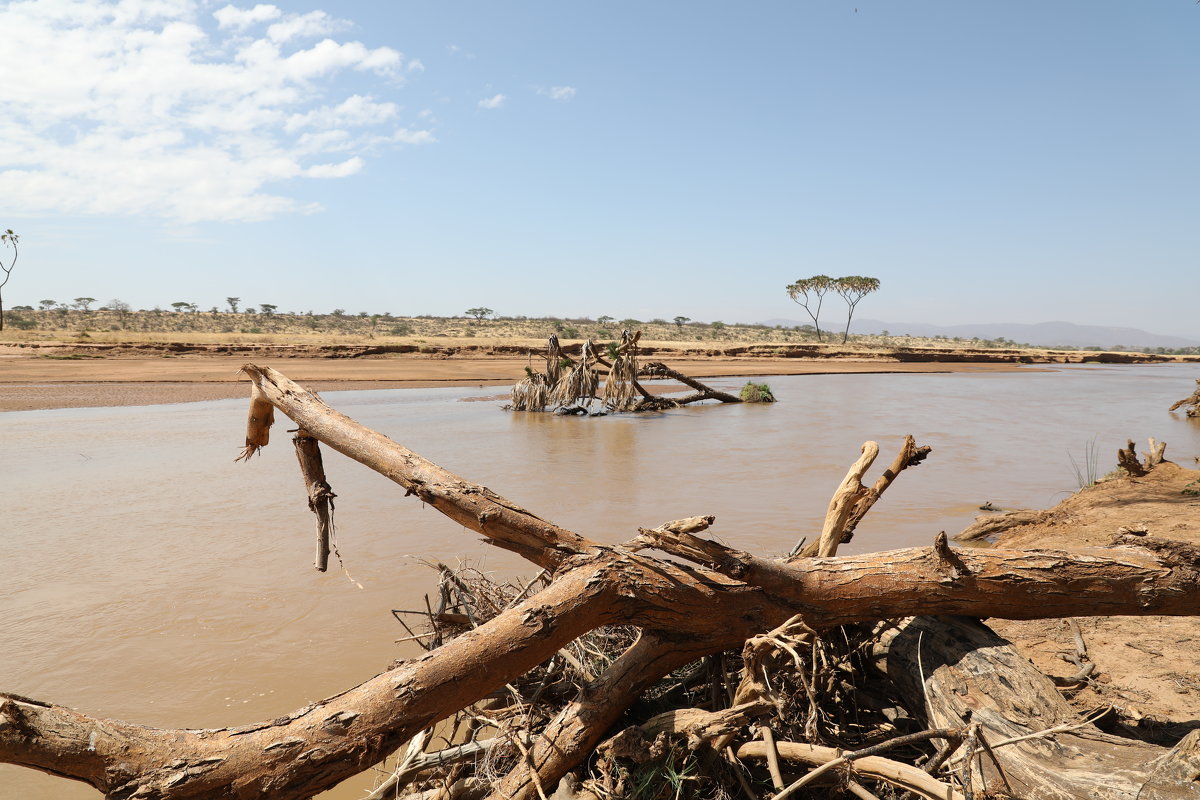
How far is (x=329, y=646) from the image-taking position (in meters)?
4.60

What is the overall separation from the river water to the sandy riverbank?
265 centimetres

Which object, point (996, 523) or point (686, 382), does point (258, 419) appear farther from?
point (686, 382)

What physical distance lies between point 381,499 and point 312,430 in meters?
5.06

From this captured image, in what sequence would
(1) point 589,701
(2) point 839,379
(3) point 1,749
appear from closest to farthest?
(3) point 1,749 → (1) point 589,701 → (2) point 839,379

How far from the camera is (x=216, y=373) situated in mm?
24125

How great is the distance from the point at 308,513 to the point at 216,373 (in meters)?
19.0

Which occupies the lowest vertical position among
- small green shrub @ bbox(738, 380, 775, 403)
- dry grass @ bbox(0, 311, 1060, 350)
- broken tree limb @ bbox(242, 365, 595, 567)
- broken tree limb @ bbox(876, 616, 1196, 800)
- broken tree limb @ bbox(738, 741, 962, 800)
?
broken tree limb @ bbox(738, 741, 962, 800)

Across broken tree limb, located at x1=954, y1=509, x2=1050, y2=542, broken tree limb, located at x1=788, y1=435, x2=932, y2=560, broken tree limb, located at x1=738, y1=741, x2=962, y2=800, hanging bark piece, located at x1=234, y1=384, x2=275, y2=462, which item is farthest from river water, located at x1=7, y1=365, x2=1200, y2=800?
broken tree limb, located at x1=788, y1=435, x2=932, y2=560

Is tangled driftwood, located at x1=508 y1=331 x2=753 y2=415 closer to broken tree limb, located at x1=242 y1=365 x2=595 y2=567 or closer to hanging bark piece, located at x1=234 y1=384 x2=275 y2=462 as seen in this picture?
hanging bark piece, located at x1=234 y1=384 x2=275 y2=462

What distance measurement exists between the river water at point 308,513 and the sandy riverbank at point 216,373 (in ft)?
8.70

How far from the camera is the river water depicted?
14.4 ft

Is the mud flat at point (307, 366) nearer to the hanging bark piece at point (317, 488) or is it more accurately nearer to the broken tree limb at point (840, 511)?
the hanging bark piece at point (317, 488)

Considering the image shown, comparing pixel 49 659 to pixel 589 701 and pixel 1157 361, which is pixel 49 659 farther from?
pixel 1157 361

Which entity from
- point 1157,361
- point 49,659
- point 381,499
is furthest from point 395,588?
point 1157,361
